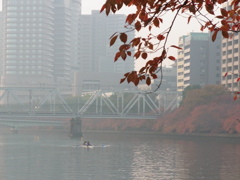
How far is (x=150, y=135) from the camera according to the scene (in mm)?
163625

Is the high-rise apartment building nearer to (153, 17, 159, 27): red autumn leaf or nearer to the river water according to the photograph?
the river water

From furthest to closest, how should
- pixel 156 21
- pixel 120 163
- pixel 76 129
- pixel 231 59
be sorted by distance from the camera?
pixel 231 59, pixel 76 129, pixel 120 163, pixel 156 21

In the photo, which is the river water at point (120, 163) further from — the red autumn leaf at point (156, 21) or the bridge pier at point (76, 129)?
the red autumn leaf at point (156, 21)

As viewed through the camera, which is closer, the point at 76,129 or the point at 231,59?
the point at 76,129

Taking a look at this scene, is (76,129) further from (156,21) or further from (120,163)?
(156,21)

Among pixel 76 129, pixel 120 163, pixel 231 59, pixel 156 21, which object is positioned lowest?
pixel 120 163

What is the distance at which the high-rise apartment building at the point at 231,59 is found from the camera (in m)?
177

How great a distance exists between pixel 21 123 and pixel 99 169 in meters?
99.1

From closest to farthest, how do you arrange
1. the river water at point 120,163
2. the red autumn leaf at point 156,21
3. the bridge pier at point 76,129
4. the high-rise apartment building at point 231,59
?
the red autumn leaf at point 156,21 → the river water at point 120,163 → the bridge pier at point 76,129 → the high-rise apartment building at point 231,59

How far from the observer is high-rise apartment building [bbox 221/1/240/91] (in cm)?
17700

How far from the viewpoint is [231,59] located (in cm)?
18138

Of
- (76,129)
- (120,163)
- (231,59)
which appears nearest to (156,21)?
(120,163)

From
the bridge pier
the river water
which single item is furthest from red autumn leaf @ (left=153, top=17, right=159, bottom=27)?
the bridge pier

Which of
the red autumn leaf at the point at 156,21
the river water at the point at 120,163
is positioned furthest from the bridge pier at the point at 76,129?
the red autumn leaf at the point at 156,21
